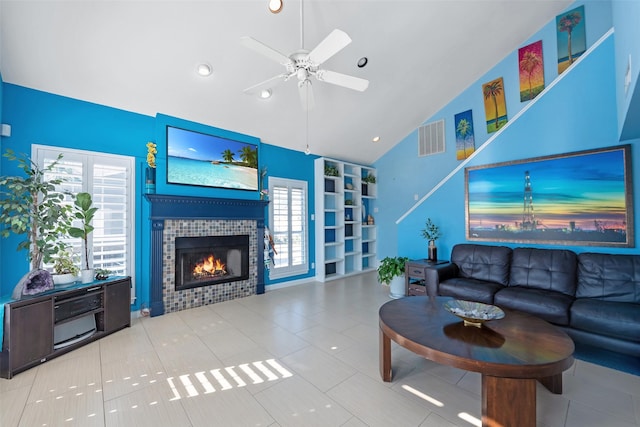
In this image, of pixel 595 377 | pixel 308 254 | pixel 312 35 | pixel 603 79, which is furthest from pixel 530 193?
pixel 308 254

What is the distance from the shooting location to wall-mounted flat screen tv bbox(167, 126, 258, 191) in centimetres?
385

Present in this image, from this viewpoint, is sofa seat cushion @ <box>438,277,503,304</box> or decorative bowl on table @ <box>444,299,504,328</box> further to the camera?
sofa seat cushion @ <box>438,277,503,304</box>

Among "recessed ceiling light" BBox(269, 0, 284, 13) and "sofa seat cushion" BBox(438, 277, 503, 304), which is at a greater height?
"recessed ceiling light" BBox(269, 0, 284, 13)

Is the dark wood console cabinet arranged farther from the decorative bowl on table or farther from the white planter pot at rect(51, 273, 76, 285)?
the decorative bowl on table

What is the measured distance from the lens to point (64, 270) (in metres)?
Result: 2.83

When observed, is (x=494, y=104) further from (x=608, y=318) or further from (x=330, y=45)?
(x=330, y=45)

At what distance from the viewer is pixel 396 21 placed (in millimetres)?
3348

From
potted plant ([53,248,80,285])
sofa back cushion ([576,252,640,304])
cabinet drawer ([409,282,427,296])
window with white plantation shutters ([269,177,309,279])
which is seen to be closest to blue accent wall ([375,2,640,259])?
sofa back cushion ([576,252,640,304])

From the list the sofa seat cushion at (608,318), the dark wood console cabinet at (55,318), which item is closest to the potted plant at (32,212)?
the dark wood console cabinet at (55,318)

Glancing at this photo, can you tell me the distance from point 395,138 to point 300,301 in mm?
4299

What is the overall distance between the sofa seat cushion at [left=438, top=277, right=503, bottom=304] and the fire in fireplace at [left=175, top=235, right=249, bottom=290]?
126 inches

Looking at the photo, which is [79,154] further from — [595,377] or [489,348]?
[595,377]

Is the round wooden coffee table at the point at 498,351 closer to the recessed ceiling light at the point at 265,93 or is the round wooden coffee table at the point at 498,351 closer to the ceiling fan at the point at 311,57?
the ceiling fan at the point at 311,57

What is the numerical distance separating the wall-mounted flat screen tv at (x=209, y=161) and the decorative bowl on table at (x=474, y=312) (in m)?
3.71
